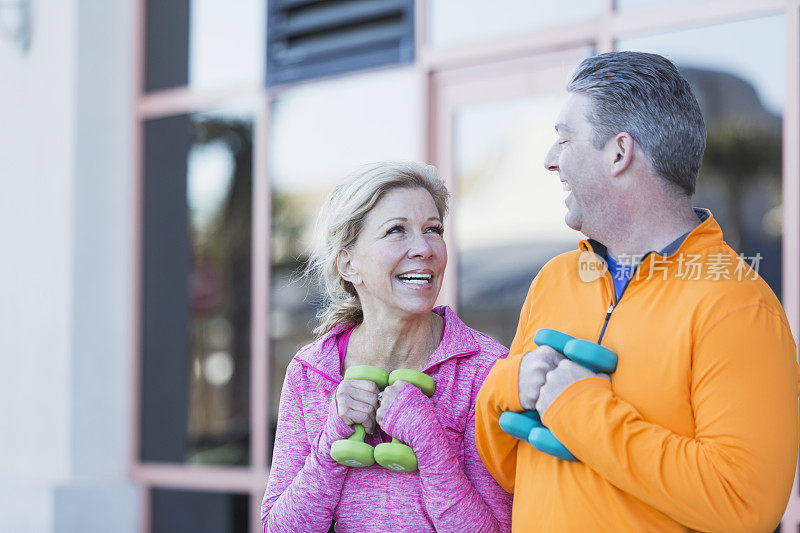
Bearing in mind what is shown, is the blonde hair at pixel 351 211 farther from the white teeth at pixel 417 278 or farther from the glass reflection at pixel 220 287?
the glass reflection at pixel 220 287

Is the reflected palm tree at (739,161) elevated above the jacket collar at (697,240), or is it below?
above

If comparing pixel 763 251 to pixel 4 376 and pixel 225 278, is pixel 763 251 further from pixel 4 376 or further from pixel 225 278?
pixel 4 376

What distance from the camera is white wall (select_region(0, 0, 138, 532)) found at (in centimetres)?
511

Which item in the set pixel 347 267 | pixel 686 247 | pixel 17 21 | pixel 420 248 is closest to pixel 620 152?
pixel 686 247

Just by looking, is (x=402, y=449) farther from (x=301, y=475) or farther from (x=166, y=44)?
(x=166, y=44)

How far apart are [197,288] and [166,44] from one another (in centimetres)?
160

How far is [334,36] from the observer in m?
4.88

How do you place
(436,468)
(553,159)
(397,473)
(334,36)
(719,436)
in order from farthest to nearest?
(334,36)
(397,473)
(436,468)
(553,159)
(719,436)

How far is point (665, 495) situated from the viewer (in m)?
1.51

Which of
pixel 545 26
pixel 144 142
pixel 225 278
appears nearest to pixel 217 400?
pixel 225 278

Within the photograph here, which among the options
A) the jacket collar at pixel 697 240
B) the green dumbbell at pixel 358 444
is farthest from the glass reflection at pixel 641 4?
the green dumbbell at pixel 358 444

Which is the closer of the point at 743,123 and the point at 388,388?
the point at 388,388

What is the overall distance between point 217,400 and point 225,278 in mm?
754

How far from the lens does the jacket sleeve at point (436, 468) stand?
1953 millimetres
